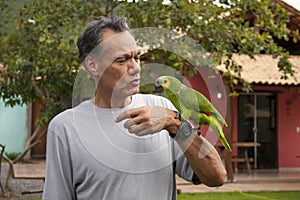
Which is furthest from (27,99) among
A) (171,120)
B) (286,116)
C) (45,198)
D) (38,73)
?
(286,116)

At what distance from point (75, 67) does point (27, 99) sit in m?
1.82

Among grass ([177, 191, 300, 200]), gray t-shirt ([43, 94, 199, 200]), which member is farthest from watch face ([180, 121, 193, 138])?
grass ([177, 191, 300, 200])

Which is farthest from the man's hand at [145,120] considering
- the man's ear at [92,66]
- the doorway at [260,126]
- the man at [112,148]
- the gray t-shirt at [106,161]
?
the doorway at [260,126]

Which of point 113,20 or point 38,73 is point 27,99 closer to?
point 38,73

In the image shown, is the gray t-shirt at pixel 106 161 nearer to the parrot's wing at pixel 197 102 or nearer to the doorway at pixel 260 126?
the parrot's wing at pixel 197 102

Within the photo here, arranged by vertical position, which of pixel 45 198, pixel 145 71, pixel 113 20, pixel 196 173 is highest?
pixel 113 20

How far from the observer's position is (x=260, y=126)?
1323 cm

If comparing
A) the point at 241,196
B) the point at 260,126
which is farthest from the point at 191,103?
the point at 260,126

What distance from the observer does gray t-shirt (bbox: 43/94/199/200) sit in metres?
1.67

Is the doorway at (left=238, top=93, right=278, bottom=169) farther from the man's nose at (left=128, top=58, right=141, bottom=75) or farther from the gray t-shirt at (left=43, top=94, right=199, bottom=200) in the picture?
the man's nose at (left=128, top=58, right=141, bottom=75)

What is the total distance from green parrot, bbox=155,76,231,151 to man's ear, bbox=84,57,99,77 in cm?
36

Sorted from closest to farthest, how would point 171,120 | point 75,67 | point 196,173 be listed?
1. point 171,120
2. point 196,173
3. point 75,67

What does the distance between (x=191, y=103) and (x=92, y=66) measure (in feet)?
1.54

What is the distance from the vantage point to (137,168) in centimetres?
167
